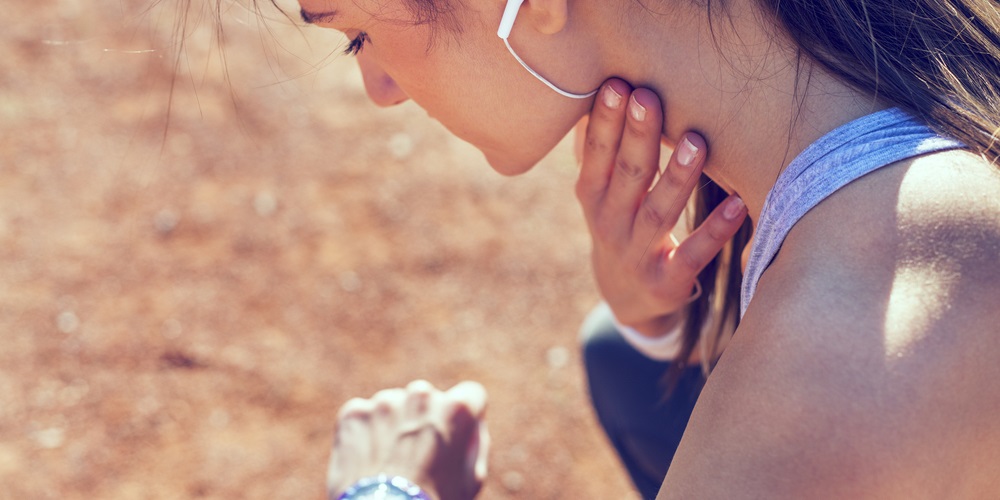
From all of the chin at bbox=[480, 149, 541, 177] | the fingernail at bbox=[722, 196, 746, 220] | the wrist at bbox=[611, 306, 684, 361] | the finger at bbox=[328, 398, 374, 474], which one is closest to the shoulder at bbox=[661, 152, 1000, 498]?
the fingernail at bbox=[722, 196, 746, 220]

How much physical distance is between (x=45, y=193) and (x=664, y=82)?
315 centimetres

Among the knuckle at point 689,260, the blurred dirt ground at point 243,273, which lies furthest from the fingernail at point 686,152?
the blurred dirt ground at point 243,273

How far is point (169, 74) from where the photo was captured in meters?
4.28

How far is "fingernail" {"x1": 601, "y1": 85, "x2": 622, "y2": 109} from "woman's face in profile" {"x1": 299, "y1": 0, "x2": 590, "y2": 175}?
59mm

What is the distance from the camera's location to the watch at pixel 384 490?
1.87 metres

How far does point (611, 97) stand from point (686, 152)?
174 mm

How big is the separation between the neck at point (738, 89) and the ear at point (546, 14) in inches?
4.3

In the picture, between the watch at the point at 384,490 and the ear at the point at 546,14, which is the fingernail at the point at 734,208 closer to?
the ear at the point at 546,14

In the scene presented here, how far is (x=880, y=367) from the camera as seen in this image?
1122 millimetres

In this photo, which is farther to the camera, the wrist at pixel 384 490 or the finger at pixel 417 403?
the finger at pixel 417 403

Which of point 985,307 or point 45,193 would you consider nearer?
point 985,307

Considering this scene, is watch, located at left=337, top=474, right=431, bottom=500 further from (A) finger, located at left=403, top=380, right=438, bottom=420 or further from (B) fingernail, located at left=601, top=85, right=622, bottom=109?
(B) fingernail, located at left=601, top=85, right=622, bottom=109

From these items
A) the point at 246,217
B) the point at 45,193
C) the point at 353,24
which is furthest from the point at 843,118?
the point at 45,193

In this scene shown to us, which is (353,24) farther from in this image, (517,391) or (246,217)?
(246,217)
